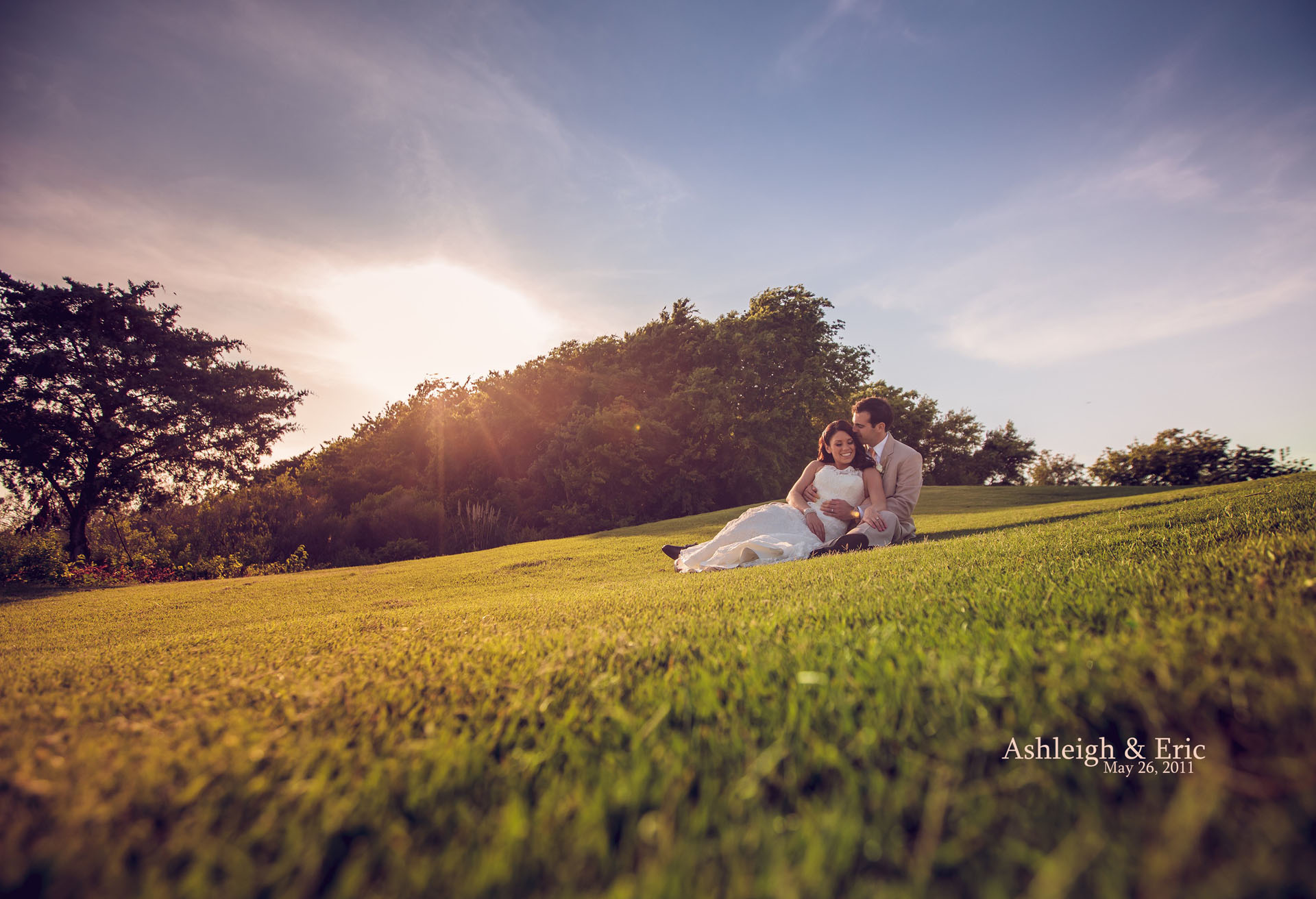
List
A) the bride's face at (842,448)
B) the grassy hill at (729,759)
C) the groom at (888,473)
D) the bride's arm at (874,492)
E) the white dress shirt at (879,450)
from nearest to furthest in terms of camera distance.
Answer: the grassy hill at (729,759) → the bride's arm at (874,492) → the groom at (888,473) → the bride's face at (842,448) → the white dress shirt at (879,450)

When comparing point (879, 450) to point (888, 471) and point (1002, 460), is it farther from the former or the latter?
point (1002, 460)

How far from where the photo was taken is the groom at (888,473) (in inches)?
→ 311

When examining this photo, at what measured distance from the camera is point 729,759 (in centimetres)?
101

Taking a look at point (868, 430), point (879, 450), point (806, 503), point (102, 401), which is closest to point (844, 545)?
point (806, 503)

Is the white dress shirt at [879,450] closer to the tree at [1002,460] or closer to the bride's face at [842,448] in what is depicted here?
the bride's face at [842,448]

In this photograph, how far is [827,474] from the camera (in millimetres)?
8281

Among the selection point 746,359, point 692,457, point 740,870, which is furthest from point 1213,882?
point 746,359

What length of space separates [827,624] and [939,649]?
58 cm

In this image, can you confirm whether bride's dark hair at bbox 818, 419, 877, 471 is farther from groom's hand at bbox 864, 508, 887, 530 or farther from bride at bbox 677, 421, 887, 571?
groom's hand at bbox 864, 508, 887, 530

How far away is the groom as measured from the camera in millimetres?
7891

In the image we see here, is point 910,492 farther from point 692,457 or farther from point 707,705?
point 692,457

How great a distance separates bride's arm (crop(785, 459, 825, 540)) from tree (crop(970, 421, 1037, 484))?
30002mm

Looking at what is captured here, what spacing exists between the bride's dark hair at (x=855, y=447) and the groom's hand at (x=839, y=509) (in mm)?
625

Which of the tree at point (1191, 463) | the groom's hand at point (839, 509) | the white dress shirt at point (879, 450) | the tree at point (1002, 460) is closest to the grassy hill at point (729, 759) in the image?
the groom's hand at point (839, 509)
